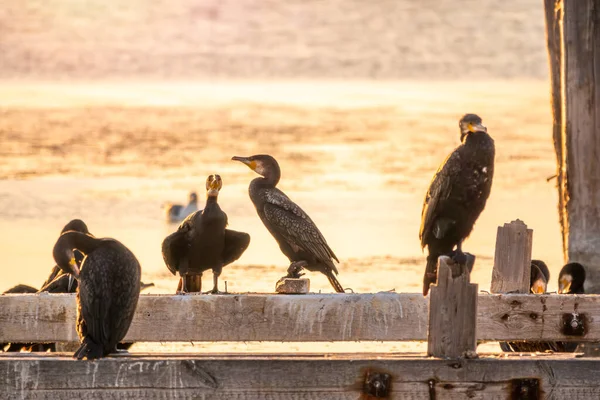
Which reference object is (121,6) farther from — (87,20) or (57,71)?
(57,71)

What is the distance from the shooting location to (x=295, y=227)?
928 cm

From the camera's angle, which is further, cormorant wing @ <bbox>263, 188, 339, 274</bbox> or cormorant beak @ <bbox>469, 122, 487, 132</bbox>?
cormorant wing @ <bbox>263, 188, 339, 274</bbox>

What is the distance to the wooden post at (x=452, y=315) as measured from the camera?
566cm

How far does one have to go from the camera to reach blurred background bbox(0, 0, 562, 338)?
1489 cm

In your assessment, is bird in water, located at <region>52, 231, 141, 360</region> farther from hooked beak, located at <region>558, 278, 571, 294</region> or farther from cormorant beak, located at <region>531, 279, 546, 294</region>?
hooked beak, located at <region>558, 278, 571, 294</region>

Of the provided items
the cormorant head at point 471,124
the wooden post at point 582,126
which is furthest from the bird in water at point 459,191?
the wooden post at point 582,126

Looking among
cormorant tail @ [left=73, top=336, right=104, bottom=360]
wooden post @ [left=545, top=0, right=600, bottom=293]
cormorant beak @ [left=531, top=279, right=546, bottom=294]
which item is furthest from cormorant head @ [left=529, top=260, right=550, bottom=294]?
cormorant tail @ [left=73, top=336, right=104, bottom=360]

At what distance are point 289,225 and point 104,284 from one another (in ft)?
10.0

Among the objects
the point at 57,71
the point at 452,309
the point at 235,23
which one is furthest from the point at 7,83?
the point at 452,309

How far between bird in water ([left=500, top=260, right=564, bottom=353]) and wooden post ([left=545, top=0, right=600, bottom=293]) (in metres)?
0.53

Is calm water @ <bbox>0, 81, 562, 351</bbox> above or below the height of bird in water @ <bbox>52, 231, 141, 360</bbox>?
above

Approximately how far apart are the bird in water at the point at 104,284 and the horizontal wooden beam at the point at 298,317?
71 centimetres

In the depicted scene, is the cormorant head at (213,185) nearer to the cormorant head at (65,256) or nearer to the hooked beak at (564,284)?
the cormorant head at (65,256)

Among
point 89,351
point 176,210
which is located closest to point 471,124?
point 89,351
